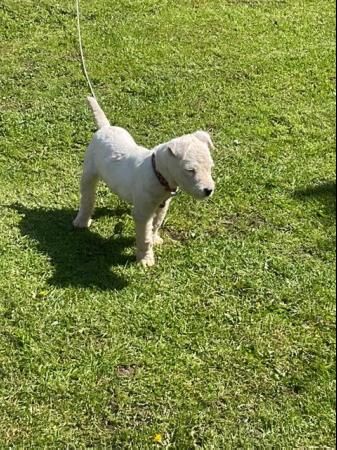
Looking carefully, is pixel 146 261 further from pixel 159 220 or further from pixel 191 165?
pixel 191 165

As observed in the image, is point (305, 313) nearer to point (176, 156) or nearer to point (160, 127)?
point (176, 156)

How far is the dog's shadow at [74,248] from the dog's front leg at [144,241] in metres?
0.14

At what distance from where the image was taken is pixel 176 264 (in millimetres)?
4828

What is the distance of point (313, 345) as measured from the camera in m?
4.11

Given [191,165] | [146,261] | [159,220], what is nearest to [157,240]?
[159,220]

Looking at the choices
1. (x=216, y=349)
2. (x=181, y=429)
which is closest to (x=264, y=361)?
(x=216, y=349)

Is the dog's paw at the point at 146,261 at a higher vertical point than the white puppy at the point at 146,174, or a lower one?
lower

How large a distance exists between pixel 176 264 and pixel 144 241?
0.99 feet

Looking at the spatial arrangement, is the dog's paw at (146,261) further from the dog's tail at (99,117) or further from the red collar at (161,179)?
the dog's tail at (99,117)

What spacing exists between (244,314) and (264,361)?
0.40 metres

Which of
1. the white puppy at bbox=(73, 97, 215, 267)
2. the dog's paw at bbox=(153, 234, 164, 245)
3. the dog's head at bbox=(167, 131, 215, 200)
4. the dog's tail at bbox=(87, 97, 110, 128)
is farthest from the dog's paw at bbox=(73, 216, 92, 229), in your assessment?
the dog's head at bbox=(167, 131, 215, 200)

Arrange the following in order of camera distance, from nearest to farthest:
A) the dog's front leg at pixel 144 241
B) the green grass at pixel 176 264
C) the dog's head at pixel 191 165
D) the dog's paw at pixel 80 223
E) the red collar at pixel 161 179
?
the green grass at pixel 176 264 → the dog's head at pixel 191 165 → the red collar at pixel 161 179 → the dog's front leg at pixel 144 241 → the dog's paw at pixel 80 223

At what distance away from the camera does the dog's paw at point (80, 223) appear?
16.8 feet

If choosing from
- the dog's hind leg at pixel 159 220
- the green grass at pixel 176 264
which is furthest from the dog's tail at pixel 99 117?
the dog's hind leg at pixel 159 220
